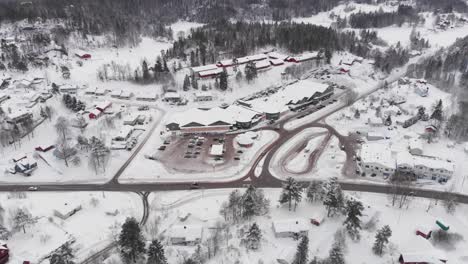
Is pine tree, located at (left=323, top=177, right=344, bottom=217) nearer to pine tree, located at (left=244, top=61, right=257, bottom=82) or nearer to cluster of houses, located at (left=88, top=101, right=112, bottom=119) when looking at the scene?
pine tree, located at (left=244, top=61, right=257, bottom=82)

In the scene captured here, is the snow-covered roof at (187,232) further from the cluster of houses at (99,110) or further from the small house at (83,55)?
the small house at (83,55)

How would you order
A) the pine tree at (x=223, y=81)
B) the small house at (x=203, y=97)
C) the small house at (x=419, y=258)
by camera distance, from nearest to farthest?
1. the small house at (x=419, y=258)
2. the small house at (x=203, y=97)
3. the pine tree at (x=223, y=81)

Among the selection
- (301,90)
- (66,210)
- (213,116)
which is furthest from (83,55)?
(66,210)

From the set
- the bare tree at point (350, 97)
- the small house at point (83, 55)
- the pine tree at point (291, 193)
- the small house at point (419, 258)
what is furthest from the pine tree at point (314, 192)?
the small house at point (83, 55)

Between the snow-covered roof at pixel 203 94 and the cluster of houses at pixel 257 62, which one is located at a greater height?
the cluster of houses at pixel 257 62

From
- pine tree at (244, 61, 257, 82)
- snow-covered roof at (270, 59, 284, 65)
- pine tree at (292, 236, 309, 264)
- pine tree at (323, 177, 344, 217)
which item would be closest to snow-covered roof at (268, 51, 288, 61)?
snow-covered roof at (270, 59, 284, 65)

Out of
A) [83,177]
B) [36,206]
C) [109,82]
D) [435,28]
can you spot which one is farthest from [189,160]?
[435,28]

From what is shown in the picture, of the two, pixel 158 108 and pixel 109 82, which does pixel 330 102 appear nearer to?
pixel 158 108
